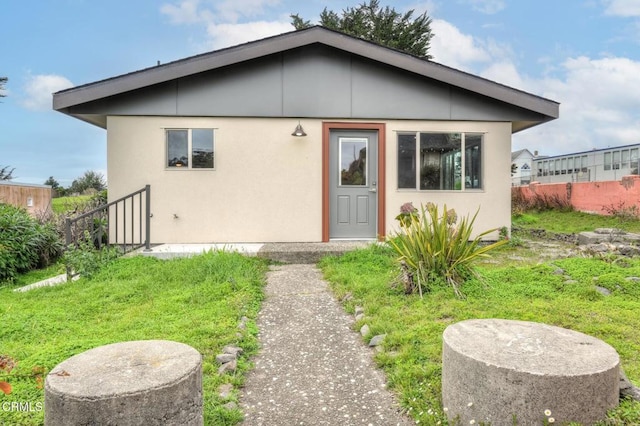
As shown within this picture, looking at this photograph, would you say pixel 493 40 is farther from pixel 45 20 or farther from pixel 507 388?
pixel 507 388

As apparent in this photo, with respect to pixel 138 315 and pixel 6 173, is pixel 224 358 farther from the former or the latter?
pixel 6 173

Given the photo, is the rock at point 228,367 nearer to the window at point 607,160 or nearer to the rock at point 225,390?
the rock at point 225,390

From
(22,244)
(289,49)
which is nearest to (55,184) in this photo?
(22,244)

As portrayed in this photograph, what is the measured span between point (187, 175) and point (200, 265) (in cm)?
254

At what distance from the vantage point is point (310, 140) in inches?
297

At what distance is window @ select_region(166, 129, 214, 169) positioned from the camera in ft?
24.4

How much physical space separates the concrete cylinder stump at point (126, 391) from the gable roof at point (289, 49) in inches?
235

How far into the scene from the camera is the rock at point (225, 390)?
2.48 meters

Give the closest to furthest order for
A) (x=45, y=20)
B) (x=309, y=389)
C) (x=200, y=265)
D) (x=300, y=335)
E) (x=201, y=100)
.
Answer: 1. (x=309, y=389)
2. (x=300, y=335)
3. (x=200, y=265)
4. (x=201, y=100)
5. (x=45, y=20)

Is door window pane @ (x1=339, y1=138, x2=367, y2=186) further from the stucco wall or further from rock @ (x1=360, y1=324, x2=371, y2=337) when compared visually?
rock @ (x1=360, y1=324, x2=371, y2=337)

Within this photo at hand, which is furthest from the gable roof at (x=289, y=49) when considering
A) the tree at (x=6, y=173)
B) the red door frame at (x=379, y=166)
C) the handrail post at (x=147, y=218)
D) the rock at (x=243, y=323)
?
the tree at (x=6, y=173)

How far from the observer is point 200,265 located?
5.47 meters

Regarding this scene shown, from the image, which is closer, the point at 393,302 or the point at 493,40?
the point at 393,302

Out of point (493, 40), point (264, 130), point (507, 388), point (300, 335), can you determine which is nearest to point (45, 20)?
point (264, 130)
